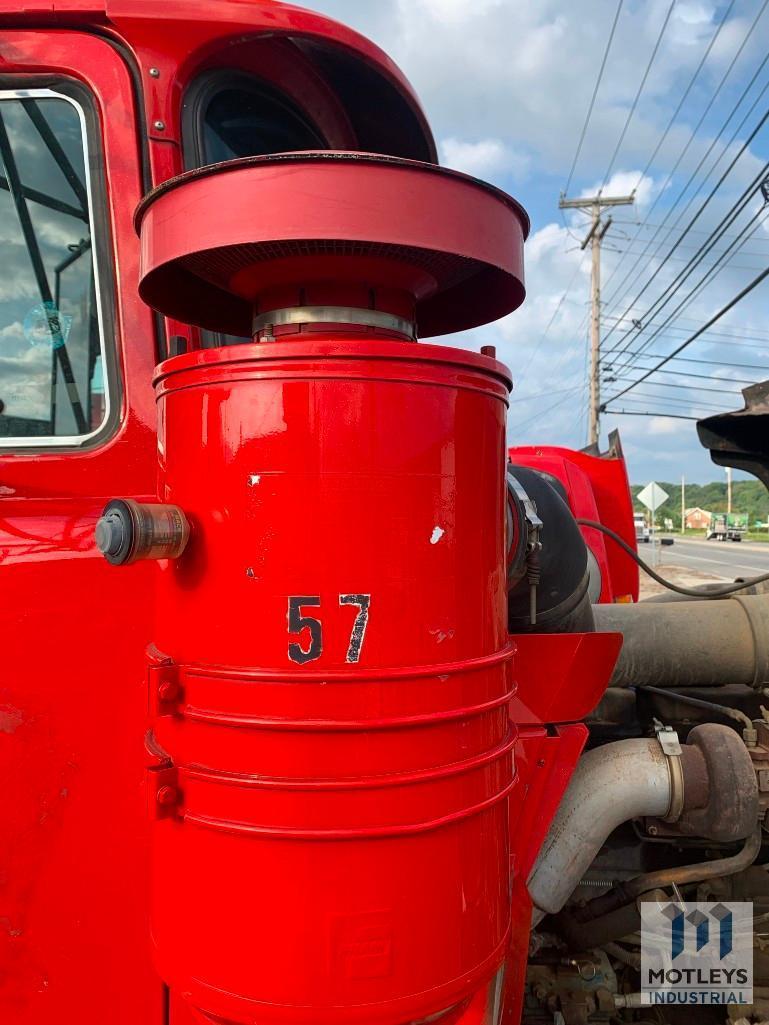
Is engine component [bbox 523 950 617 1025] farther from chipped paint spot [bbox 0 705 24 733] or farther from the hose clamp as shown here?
chipped paint spot [bbox 0 705 24 733]

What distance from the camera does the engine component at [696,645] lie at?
224 centimetres

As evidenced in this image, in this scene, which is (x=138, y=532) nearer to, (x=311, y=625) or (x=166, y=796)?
(x=311, y=625)

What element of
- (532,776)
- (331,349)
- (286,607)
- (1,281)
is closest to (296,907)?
(286,607)

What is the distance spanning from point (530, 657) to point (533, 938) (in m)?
0.86

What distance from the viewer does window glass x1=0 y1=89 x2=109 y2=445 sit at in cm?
139

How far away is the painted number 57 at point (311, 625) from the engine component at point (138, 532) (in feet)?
0.68

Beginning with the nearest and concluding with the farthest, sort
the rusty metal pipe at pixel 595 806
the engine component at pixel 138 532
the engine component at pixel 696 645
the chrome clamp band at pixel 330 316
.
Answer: the engine component at pixel 138 532 → the chrome clamp band at pixel 330 316 → the rusty metal pipe at pixel 595 806 → the engine component at pixel 696 645

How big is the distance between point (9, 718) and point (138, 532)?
535 mm

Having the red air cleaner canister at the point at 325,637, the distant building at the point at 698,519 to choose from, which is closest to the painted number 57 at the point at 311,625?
the red air cleaner canister at the point at 325,637

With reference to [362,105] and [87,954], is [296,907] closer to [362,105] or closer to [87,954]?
[87,954]

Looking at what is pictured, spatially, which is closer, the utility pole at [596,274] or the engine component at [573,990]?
the engine component at [573,990]

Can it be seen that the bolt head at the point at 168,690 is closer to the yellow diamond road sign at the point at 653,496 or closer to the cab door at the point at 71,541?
the cab door at the point at 71,541

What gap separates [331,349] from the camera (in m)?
1.04

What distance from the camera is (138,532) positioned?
1.01 metres
